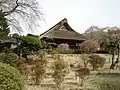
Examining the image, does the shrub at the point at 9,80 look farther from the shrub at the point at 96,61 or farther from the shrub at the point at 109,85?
the shrub at the point at 96,61

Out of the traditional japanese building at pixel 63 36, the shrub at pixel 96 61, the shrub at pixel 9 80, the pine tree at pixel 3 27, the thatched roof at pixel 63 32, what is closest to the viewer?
the shrub at pixel 9 80

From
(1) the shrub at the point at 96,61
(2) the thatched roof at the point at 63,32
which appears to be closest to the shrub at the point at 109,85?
(1) the shrub at the point at 96,61

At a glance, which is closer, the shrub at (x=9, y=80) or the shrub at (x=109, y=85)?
the shrub at (x=9, y=80)

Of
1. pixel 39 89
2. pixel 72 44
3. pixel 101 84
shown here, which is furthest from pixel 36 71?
pixel 72 44

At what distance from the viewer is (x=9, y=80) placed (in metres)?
8.02

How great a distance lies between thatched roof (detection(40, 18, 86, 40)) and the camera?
42987 millimetres

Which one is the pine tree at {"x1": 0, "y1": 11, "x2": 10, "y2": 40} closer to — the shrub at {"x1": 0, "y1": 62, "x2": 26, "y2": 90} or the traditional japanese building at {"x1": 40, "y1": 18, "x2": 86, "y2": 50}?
the traditional japanese building at {"x1": 40, "y1": 18, "x2": 86, "y2": 50}

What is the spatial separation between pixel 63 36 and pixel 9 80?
35729 millimetres

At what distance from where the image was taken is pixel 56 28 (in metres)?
45.1

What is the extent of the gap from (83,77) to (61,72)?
141cm

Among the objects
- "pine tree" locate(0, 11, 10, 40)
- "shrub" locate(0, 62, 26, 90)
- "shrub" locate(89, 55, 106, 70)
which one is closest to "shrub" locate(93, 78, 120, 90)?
"shrub" locate(0, 62, 26, 90)

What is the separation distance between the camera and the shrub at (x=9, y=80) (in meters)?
7.88

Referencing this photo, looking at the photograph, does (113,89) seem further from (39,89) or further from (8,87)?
(39,89)

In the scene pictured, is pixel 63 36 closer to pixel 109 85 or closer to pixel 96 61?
pixel 96 61
